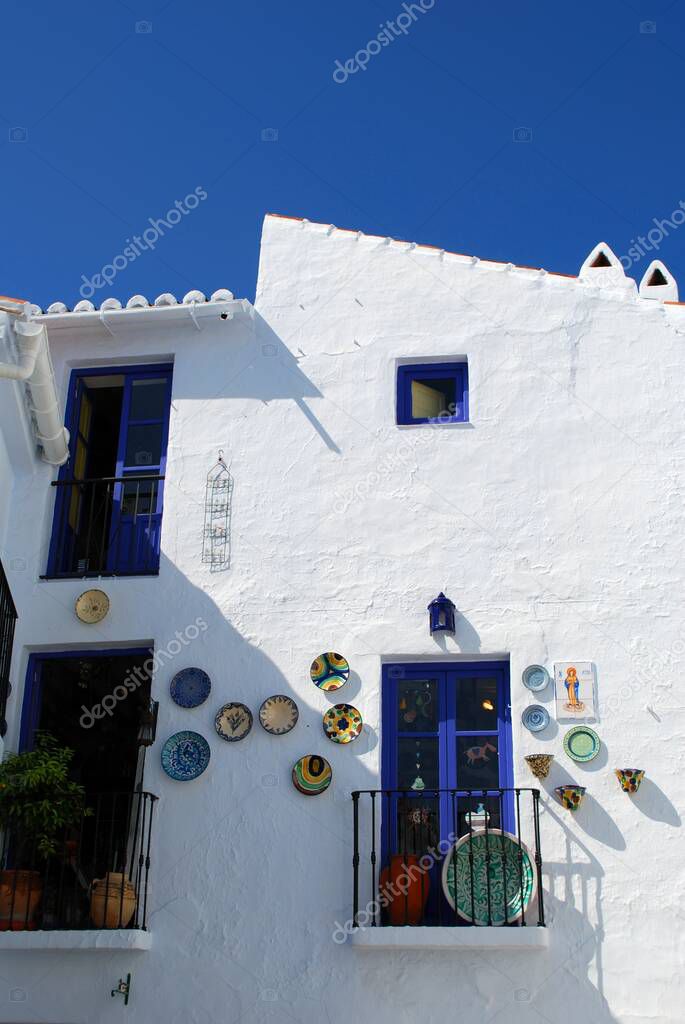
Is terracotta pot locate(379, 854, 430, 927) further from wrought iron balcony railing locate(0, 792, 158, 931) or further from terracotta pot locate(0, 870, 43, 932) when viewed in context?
terracotta pot locate(0, 870, 43, 932)

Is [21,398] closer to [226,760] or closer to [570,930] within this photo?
[226,760]

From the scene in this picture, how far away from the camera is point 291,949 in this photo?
10.0 meters

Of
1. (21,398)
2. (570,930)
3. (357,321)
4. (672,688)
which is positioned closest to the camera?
(570,930)

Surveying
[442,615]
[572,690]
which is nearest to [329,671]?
[442,615]

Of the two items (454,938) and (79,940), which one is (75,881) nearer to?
(79,940)

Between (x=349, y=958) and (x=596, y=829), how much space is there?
2.09 meters

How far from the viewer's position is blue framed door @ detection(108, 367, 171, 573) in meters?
11.9

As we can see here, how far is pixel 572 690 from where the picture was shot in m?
10.5

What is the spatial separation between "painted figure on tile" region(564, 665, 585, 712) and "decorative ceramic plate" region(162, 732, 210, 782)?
2.92m

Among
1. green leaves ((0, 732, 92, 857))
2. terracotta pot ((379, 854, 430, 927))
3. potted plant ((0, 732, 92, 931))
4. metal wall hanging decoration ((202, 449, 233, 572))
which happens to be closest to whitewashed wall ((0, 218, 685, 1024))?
metal wall hanging decoration ((202, 449, 233, 572))

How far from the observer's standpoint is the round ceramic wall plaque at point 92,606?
448 inches

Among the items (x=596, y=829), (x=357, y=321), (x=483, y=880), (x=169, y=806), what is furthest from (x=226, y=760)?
(x=357, y=321)

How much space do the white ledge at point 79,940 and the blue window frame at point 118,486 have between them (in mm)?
3100

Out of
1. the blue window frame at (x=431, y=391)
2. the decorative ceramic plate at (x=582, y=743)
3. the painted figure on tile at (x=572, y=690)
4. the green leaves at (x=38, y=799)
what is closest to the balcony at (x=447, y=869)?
the decorative ceramic plate at (x=582, y=743)
